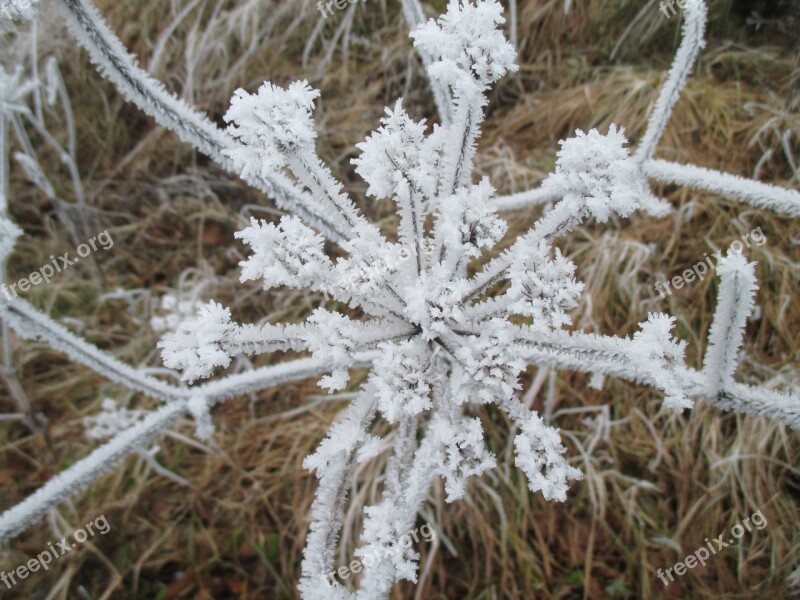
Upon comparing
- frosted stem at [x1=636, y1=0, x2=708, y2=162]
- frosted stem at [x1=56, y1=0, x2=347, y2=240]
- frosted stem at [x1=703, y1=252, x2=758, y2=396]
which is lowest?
Answer: frosted stem at [x1=703, y1=252, x2=758, y2=396]

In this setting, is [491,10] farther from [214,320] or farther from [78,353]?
[78,353]

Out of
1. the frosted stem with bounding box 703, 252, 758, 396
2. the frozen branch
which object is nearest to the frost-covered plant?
the frosted stem with bounding box 703, 252, 758, 396

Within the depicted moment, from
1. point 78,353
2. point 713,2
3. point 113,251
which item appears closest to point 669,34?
point 713,2

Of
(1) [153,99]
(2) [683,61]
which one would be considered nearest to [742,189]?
(2) [683,61]

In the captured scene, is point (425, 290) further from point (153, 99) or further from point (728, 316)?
point (153, 99)

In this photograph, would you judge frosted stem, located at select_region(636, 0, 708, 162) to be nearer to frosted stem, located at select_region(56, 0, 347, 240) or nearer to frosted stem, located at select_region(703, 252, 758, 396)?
frosted stem, located at select_region(703, 252, 758, 396)

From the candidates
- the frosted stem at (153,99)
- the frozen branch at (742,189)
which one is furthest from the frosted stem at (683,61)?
the frosted stem at (153,99)

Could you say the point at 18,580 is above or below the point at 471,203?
below

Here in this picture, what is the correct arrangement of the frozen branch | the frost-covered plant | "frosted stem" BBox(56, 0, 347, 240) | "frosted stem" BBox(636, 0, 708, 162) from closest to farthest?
the frost-covered plant
"frosted stem" BBox(56, 0, 347, 240)
the frozen branch
"frosted stem" BBox(636, 0, 708, 162)
